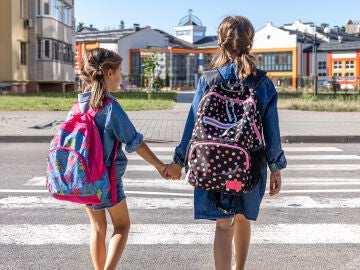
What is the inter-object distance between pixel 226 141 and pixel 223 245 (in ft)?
2.21

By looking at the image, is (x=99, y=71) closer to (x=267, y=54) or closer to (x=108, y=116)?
(x=108, y=116)

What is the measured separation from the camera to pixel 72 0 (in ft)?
168

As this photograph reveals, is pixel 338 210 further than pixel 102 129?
Yes

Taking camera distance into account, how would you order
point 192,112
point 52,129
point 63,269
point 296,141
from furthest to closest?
point 52,129, point 296,141, point 63,269, point 192,112

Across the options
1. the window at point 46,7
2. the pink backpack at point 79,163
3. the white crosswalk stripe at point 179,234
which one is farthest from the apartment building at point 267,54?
the pink backpack at point 79,163

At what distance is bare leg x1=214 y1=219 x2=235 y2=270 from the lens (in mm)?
3807

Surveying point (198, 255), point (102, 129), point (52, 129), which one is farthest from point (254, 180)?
point (52, 129)

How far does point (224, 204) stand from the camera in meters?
3.73

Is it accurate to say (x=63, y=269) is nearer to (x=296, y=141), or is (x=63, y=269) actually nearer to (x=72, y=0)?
(x=296, y=141)

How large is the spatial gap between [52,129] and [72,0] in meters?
37.7

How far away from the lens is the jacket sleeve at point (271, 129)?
372 centimetres

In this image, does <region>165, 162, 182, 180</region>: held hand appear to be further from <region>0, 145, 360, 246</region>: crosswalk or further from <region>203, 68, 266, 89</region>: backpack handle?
<region>0, 145, 360, 246</region>: crosswalk

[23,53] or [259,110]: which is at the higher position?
[23,53]

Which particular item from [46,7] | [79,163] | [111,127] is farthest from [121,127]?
[46,7]
